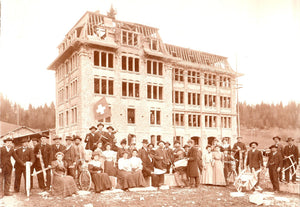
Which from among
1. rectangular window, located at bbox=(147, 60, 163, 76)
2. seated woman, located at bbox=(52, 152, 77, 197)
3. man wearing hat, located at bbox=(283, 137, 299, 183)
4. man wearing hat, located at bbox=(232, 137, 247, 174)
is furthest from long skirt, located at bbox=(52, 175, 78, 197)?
rectangular window, located at bbox=(147, 60, 163, 76)

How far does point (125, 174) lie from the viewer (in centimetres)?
831

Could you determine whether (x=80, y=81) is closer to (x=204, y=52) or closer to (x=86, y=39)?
(x=86, y=39)

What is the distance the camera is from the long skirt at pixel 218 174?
948cm

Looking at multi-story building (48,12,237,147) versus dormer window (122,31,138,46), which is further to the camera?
dormer window (122,31,138,46)

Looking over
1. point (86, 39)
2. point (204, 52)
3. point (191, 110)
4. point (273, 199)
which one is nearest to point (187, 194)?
point (273, 199)

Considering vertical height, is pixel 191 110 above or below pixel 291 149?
above

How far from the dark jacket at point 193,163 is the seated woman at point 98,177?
2.51m

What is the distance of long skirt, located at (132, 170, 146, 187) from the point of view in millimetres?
8414

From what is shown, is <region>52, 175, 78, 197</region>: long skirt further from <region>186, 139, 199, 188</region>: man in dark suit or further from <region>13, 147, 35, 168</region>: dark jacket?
<region>186, 139, 199, 188</region>: man in dark suit

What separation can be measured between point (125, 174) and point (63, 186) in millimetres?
1795

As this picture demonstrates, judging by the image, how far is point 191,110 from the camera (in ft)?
79.6

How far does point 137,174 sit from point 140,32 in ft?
47.1

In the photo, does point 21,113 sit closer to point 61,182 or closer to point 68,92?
point 61,182

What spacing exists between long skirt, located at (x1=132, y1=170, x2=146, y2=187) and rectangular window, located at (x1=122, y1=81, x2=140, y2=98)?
37.0 ft
